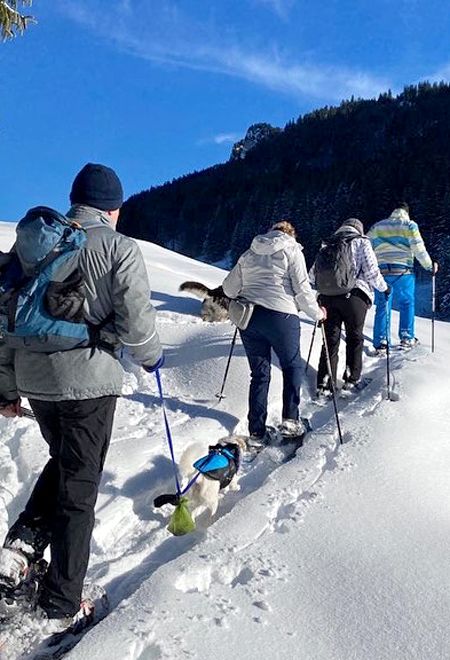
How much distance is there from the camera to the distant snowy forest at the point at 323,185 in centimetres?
6831

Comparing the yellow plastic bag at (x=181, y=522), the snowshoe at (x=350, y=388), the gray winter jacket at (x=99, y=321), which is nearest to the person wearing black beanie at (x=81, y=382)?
the gray winter jacket at (x=99, y=321)

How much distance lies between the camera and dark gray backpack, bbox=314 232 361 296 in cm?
590

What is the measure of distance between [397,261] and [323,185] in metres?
84.3

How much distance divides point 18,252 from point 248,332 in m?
2.70

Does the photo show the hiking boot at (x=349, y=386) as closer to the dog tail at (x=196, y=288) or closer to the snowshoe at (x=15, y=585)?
the dog tail at (x=196, y=288)

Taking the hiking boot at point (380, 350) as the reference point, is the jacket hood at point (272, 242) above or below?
above

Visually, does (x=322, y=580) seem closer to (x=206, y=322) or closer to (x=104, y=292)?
(x=104, y=292)

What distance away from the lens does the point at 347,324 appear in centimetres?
610

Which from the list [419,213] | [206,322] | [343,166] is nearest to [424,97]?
[343,166]

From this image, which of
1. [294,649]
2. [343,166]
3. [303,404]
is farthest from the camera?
[343,166]

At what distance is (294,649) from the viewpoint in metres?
2.26

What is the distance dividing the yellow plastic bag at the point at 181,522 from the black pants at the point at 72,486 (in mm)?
878

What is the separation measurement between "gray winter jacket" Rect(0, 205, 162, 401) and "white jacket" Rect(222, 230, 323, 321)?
2292mm

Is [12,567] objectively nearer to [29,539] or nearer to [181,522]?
[29,539]
